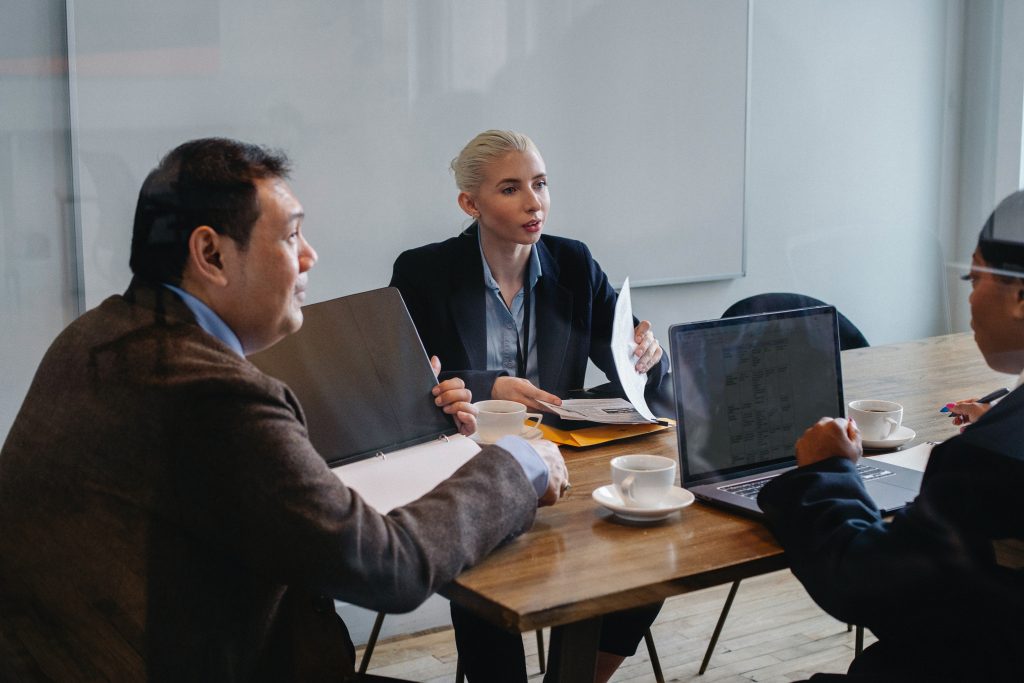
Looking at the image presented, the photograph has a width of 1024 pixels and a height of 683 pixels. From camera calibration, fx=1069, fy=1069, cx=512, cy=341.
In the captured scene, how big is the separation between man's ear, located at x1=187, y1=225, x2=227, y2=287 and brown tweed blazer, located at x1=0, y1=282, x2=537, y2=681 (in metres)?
0.05

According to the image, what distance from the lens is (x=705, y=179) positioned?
360cm

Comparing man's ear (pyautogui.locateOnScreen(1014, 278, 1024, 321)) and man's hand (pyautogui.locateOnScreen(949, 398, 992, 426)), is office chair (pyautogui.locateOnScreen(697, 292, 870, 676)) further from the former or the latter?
man's ear (pyautogui.locateOnScreen(1014, 278, 1024, 321))

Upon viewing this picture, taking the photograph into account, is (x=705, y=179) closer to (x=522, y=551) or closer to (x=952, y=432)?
(x=952, y=432)

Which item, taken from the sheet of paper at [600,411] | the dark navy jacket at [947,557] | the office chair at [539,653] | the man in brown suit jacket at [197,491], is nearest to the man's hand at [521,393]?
the sheet of paper at [600,411]

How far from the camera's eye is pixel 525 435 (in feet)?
6.18

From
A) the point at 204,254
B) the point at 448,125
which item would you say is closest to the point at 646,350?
the point at 204,254

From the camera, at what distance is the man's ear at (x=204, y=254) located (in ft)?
4.11

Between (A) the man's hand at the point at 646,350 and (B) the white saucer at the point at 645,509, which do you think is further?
(A) the man's hand at the point at 646,350

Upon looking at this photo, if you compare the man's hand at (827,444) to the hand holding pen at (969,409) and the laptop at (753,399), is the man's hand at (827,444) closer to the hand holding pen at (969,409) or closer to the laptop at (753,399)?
the laptop at (753,399)

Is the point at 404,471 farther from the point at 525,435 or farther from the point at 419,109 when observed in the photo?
the point at 419,109

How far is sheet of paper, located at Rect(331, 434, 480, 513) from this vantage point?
1447mm

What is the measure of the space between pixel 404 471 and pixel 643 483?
1.15 ft

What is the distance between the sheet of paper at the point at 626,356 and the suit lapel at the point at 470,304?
48 centimetres

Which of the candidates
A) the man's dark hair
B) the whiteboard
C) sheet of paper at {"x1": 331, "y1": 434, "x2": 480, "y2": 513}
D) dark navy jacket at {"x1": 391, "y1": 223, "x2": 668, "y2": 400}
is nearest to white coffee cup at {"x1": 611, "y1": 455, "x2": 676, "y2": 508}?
sheet of paper at {"x1": 331, "y1": 434, "x2": 480, "y2": 513}
